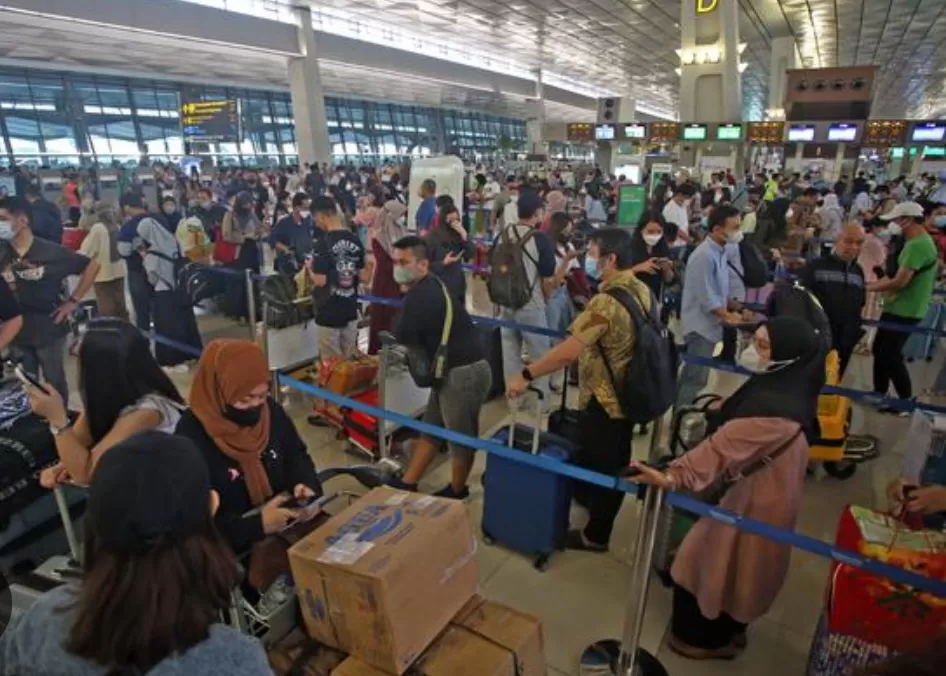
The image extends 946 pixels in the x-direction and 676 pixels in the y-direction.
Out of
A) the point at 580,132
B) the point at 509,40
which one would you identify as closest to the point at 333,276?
the point at 580,132

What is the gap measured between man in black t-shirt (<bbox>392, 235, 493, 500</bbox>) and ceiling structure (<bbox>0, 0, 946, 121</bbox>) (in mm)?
14429

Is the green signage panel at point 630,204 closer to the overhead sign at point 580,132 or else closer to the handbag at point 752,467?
the handbag at point 752,467

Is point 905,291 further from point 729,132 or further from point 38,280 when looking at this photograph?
point 729,132

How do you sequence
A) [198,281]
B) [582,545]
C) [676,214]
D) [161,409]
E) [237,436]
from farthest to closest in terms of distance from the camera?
[676,214], [198,281], [582,545], [161,409], [237,436]

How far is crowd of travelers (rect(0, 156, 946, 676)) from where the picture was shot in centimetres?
119

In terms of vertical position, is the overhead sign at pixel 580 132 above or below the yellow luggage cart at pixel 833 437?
above

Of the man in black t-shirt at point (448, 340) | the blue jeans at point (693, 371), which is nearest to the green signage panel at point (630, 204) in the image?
the blue jeans at point (693, 371)

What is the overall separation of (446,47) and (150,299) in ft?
74.5

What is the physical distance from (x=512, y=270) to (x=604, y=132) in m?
20.0

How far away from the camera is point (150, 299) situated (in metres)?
6.69

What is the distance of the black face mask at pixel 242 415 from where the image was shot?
7.40 ft

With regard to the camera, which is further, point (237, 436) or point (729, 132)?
point (729, 132)

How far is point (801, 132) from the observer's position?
18.8 m

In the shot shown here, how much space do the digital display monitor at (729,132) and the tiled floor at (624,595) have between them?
1575 cm
